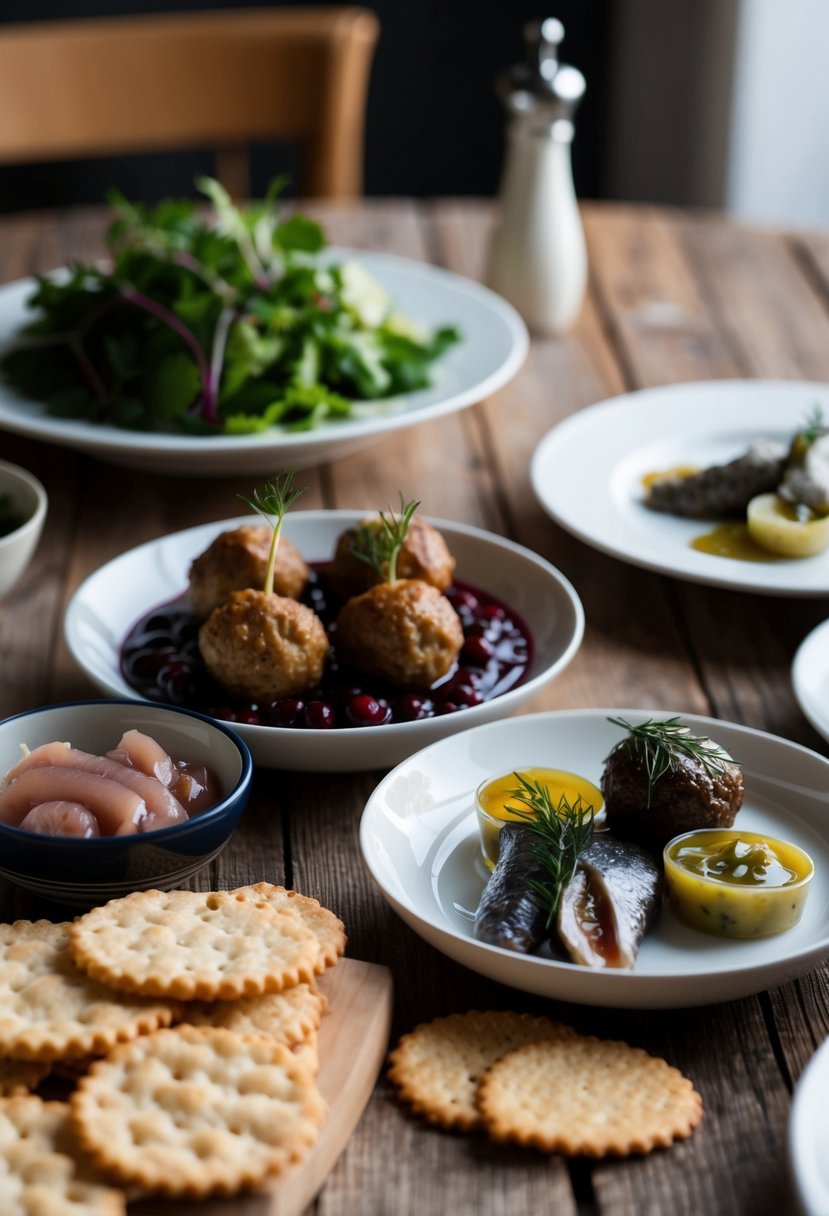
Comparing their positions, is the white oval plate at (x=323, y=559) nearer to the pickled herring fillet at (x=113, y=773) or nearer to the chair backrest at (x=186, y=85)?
the pickled herring fillet at (x=113, y=773)

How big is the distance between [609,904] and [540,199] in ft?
6.25

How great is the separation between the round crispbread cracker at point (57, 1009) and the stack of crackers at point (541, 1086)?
23 centimetres

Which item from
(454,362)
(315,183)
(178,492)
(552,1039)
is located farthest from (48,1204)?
(315,183)

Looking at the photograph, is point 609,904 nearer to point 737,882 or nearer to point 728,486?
point 737,882

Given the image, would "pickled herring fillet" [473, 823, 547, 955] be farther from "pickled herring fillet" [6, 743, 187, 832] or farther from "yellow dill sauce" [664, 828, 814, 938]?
"pickled herring fillet" [6, 743, 187, 832]

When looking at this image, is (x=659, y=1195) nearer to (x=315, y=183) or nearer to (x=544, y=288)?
(x=544, y=288)

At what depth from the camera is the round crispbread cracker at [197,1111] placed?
1.01 metres

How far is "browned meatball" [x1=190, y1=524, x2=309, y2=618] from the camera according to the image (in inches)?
66.1

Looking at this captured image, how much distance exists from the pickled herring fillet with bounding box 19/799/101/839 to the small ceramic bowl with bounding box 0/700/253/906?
0.09ft

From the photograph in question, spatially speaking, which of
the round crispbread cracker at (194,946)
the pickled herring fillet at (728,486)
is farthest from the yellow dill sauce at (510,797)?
the pickled herring fillet at (728,486)

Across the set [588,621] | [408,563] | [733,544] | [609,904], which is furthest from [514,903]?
[733,544]

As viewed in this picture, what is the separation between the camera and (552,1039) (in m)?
1.20

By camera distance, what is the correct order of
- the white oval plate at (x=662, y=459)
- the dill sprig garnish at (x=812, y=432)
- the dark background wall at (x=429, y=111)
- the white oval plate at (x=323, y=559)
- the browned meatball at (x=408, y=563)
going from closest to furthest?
the white oval plate at (x=323, y=559), the browned meatball at (x=408, y=563), the white oval plate at (x=662, y=459), the dill sprig garnish at (x=812, y=432), the dark background wall at (x=429, y=111)

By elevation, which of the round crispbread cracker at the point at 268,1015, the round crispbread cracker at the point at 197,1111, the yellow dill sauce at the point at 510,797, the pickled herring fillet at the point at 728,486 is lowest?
→ the pickled herring fillet at the point at 728,486
